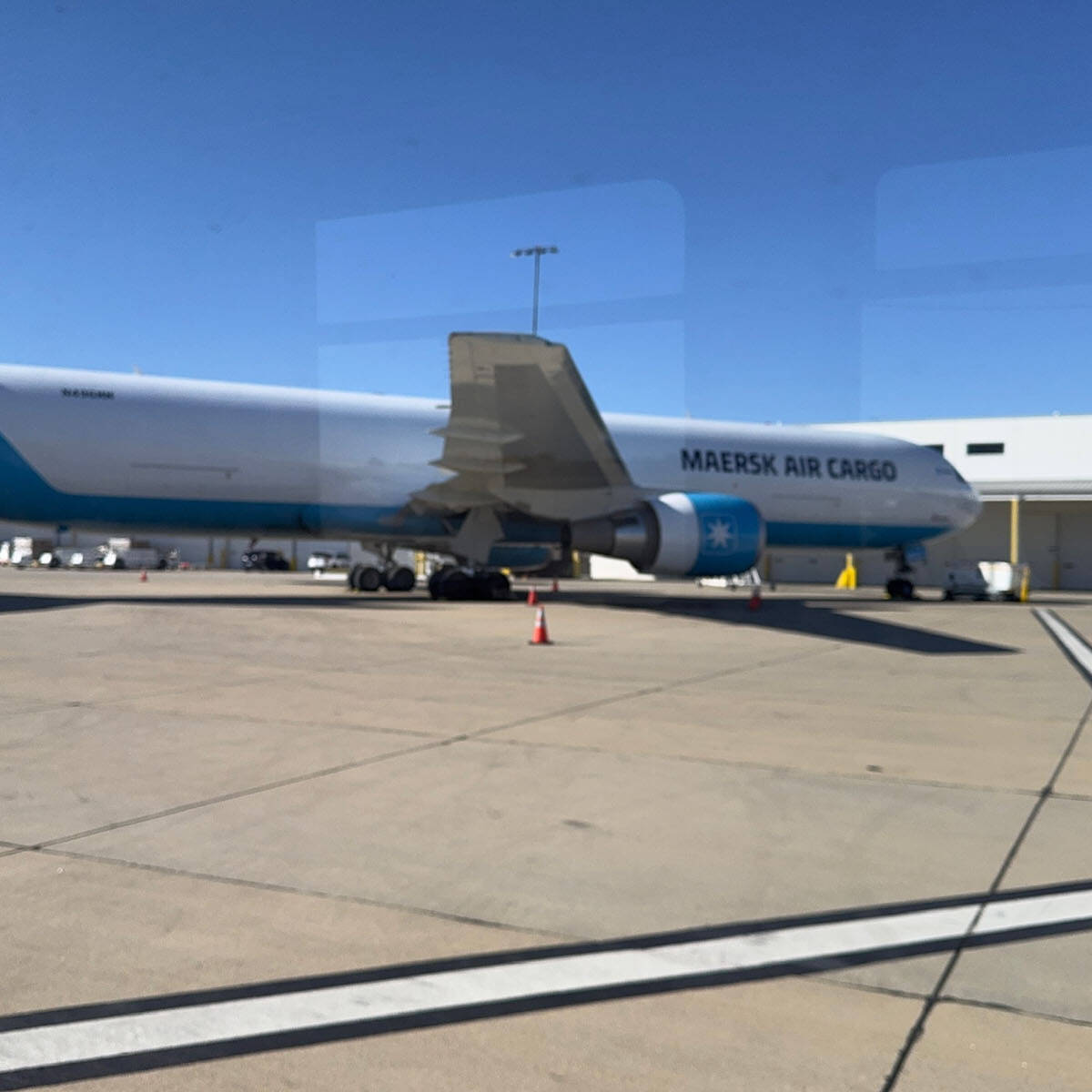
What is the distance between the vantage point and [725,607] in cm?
2039

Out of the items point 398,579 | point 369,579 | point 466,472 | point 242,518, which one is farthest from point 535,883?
point 369,579

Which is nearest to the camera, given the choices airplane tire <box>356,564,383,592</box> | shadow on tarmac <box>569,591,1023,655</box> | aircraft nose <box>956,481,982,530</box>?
A: shadow on tarmac <box>569,591,1023,655</box>

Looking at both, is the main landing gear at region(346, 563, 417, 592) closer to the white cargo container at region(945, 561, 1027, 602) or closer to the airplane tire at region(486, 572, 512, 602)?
the airplane tire at region(486, 572, 512, 602)

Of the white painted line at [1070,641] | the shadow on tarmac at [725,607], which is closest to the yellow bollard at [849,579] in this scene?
the shadow on tarmac at [725,607]

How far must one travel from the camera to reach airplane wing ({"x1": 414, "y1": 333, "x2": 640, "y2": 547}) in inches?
643

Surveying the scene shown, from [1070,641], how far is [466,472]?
33.6 feet

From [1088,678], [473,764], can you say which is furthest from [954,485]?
[473,764]

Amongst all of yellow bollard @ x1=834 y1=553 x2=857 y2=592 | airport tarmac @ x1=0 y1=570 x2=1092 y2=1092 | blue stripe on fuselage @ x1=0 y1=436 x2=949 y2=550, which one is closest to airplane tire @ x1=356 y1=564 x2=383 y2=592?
blue stripe on fuselage @ x1=0 y1=436 x2=949 y2=550

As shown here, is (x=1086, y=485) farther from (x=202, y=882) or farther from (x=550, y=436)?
(x=202, y=882)

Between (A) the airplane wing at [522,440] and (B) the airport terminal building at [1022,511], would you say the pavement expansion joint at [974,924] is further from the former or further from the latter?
(B) the airport terminal building at [1022,511]

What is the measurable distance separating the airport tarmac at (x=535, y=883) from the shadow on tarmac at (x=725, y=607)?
5.15 metres

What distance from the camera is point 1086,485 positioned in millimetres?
38188

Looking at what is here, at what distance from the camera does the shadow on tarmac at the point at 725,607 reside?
13.4 m

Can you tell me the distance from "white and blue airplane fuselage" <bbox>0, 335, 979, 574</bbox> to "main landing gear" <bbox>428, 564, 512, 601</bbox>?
1.71 ft
